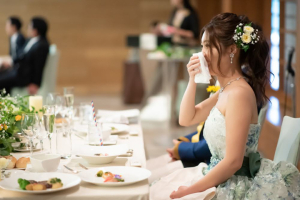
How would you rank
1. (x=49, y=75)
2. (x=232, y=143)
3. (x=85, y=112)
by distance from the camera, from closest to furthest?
(x=232, y=143) → (x=85, y=112) → (x=49, y=75)

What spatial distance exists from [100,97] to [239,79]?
7.64m

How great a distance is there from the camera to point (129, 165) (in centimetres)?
206

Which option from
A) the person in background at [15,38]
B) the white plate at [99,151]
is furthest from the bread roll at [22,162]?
the person in background at [15,38]

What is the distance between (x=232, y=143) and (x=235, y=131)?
0.05m

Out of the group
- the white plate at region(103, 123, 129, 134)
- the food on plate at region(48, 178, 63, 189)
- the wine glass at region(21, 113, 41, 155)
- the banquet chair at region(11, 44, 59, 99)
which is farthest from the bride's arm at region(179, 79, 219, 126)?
the banquet chair at region(11, 44, 59, 99)

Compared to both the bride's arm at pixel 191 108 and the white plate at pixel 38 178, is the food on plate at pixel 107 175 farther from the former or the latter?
the bride's arm at pixel 191 108

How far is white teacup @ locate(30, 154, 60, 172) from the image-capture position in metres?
1.85

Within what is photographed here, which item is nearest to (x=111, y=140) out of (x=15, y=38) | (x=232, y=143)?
(x=232, y=143)

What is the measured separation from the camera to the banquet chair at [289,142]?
223cm

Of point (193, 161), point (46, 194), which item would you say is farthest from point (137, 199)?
point (193, 161)

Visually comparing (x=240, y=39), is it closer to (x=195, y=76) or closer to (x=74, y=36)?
(x=195, y=76)

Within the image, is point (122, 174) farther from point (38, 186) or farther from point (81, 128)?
point (81, 128)

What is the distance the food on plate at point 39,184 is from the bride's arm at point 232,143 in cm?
52

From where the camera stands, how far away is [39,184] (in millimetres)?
1677
